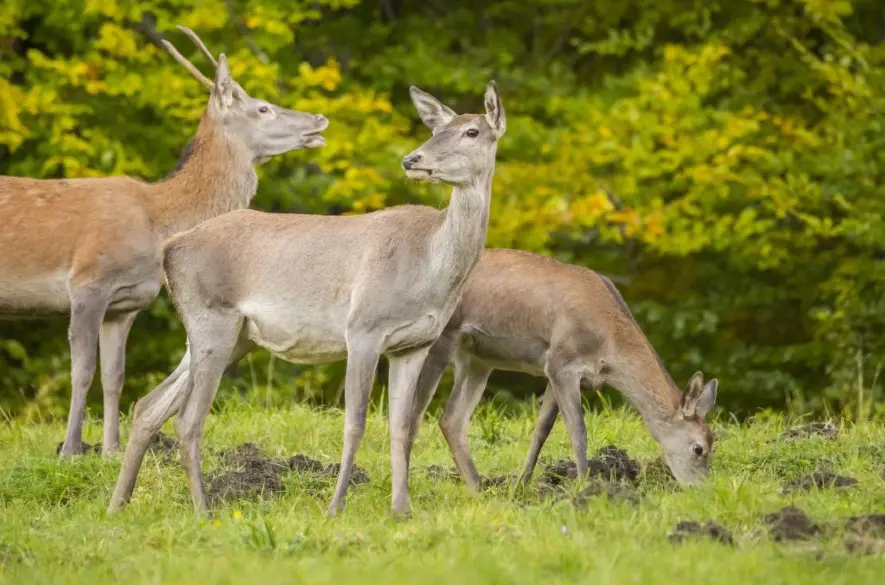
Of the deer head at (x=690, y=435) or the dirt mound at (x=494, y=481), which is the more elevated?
the deer head at (x=690, y=435)

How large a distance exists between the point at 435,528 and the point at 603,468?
1786mm

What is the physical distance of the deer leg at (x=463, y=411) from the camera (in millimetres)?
8641

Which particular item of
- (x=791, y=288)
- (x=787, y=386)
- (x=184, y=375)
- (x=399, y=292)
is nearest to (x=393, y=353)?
(x=399, y=292)

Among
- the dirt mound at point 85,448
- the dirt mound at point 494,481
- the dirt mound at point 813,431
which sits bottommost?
the dirt mound at point 85,448

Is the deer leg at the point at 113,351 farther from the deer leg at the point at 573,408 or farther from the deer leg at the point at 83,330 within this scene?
the deer leg at the point at 573,408

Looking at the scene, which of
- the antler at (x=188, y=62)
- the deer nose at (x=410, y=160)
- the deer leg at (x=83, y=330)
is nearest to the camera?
the deer nose at (x=410, y=160)

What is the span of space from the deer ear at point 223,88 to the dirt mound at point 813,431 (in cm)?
428

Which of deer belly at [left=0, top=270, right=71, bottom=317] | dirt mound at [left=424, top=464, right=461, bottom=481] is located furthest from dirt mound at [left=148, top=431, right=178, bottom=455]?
dirt mound at [left=424, top=464, right=461, bottom=481]

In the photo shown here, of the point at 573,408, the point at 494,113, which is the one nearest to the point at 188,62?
the point at 494,113

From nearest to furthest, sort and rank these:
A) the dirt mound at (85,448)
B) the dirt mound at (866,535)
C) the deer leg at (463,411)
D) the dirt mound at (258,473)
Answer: the dirt mound at (866,535), the dirt mound at (258,473), the deer leg at (463,411), the dirt mound at (85,448)

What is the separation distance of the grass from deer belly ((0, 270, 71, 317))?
107 centimetres

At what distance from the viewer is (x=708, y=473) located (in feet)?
27.9

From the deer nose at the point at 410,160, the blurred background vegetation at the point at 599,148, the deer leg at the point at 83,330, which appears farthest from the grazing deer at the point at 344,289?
the blurred background vegetation at the point at 599,148

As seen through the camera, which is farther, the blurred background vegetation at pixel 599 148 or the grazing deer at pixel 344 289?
the blurred background vegetation at pixel 599 148
